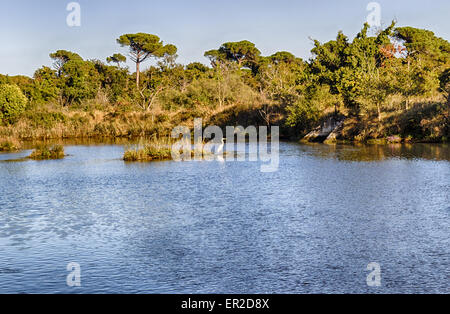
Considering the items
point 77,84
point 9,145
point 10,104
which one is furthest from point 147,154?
point 77,84

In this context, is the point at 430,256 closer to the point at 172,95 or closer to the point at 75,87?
the point at 172,95

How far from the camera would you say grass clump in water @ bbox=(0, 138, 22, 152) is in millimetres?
38781

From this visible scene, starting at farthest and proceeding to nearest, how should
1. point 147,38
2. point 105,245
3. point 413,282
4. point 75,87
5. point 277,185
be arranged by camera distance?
point 147,38, point 75,87, point 277,185, point 105,245, point 413,282

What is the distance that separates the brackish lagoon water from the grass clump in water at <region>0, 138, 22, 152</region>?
49.3ft

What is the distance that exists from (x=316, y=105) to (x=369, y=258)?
36.7 meters

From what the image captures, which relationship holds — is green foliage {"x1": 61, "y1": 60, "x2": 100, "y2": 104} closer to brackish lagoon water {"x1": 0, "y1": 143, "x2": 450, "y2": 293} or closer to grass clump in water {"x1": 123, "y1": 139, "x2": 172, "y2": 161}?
grass clump in water {"x1": 123, "y1": 139, "x2": 172, "y2": 161}

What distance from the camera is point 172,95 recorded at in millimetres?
65875

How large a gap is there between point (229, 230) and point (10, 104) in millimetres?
45207

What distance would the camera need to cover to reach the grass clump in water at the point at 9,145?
127 ft

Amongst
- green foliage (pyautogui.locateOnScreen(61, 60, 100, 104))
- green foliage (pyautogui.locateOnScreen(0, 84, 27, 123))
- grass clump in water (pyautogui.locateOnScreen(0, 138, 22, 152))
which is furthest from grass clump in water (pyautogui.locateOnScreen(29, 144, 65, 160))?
green foliage (pyautogui.locateOnScreen(61, 60, 100, 104))

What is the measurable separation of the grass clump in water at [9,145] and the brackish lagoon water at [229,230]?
15040mm

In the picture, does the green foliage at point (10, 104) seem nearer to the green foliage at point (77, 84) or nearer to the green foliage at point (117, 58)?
the green foliage at point (77, 84)

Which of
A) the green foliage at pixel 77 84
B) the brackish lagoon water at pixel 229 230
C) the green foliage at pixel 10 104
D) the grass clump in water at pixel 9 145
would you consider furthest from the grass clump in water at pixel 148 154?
the green foliage at pixel 77 84
